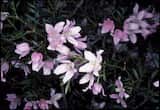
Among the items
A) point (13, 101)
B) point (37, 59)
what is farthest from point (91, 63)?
point (13, 101)

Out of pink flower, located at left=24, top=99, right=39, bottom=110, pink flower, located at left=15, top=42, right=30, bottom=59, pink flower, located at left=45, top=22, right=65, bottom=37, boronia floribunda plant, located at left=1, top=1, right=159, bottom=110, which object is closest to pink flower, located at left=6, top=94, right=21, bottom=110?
boronia floribunda plant, located at left=1, top=1, right=159, bottom=110

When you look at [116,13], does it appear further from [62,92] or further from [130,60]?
[62,92]

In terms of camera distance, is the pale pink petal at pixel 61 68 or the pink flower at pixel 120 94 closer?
the pale pink petal at pixel 61 68

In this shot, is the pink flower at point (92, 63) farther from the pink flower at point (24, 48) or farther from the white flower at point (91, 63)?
the pink flower at point (24, 48)

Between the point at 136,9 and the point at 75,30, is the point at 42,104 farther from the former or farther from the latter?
the point at 136,9

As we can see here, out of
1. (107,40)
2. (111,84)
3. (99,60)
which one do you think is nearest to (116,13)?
(107,40)

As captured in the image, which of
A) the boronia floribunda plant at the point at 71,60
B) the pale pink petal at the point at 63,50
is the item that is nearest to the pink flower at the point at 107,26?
the boronia floribunda plant at the point at 71,60
